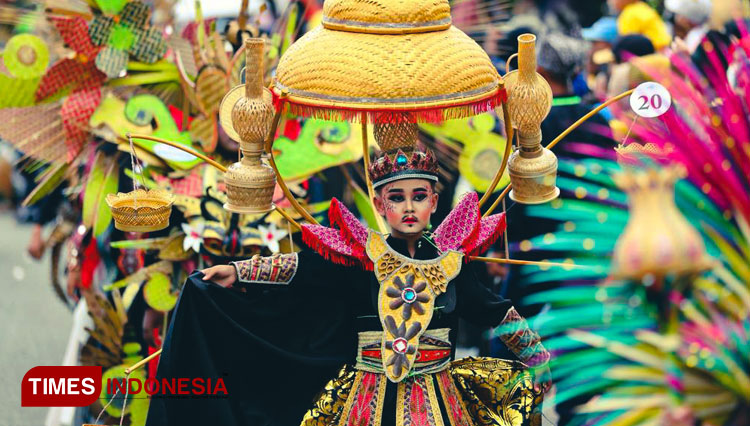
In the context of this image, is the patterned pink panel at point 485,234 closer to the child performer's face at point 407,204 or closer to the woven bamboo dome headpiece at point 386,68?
the child performer's face at point 407,204

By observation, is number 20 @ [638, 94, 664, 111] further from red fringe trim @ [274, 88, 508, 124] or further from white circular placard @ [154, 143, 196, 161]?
white circular placard @ [154, 143, 196, 161]

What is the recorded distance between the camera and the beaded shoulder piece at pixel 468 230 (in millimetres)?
5168

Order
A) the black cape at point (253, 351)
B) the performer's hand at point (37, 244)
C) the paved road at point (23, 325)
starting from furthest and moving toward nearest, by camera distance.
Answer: the performer's hand at point (37, 244), the paved road at point (23, 325), the black cape at point (253, 351)

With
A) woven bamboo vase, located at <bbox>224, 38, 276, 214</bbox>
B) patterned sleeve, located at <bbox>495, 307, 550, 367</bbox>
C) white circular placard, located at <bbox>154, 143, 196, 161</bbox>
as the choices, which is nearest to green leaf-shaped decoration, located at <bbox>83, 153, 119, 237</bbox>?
white circular placard, located at <bbox>154, 143, 196, 161</bbox>

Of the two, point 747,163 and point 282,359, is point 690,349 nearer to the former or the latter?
point 747,163

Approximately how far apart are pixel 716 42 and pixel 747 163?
4639 mm

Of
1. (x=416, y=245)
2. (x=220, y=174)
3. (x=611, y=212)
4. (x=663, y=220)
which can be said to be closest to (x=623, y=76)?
(x=220, y=174)

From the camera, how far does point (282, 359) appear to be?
17.2ft

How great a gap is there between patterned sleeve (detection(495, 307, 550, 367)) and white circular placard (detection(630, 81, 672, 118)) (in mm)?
854

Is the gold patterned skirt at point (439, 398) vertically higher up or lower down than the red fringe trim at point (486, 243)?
lower down

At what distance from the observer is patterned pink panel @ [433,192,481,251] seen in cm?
517

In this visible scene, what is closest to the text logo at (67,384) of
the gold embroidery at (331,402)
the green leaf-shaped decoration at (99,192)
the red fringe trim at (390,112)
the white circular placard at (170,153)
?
the green leaf-shaped decoration at (99,192)

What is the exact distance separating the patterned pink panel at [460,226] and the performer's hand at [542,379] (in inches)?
20.8

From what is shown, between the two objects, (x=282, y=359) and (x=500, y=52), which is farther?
(x=500, y=52)
